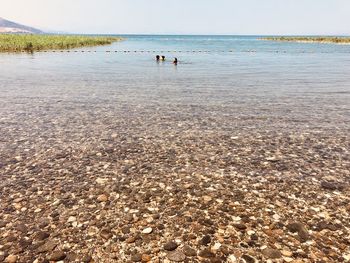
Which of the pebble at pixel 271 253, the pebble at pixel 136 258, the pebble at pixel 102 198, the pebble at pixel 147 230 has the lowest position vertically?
the pebble at pixel 136 258

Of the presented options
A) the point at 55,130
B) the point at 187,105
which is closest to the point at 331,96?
the point at 187,105

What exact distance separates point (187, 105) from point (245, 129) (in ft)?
21.2

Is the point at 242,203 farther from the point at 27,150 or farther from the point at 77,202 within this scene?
the point at 27,150

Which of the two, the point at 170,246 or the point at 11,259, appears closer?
the point at 11,259

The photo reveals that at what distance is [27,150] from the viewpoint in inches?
511

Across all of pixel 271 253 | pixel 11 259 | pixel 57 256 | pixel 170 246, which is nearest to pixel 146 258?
pixel 170 246

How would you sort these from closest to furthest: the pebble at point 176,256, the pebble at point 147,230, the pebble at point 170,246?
the pebble at point 176,256, the pebble at point 170,246, the pebble at point 147,230

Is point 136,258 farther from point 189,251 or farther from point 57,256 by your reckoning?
point 57,256

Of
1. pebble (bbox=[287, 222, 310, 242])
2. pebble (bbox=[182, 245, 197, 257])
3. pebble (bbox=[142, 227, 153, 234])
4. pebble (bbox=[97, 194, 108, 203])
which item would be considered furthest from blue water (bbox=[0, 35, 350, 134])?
pebble (bbox=[182, 245, 197, 257])

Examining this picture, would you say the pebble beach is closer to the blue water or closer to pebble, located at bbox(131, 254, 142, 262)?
pebble, located at bbox(131, 254, 142, 262)

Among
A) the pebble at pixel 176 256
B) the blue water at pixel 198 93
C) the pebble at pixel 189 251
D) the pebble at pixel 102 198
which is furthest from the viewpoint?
the blue water at pixel 198 93

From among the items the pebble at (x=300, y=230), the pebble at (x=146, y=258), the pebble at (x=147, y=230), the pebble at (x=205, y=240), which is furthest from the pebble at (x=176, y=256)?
the pebble at (x=300, y=230)

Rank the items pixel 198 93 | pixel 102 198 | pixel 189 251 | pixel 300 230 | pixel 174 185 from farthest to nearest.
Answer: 1. pixel 198 93
2. pixel 174 185
3. pixel 102 198
4. pixel 300 230
5. pixel 189 251

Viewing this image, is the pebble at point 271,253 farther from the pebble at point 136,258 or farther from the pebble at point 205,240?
the pebble at point 136,258
